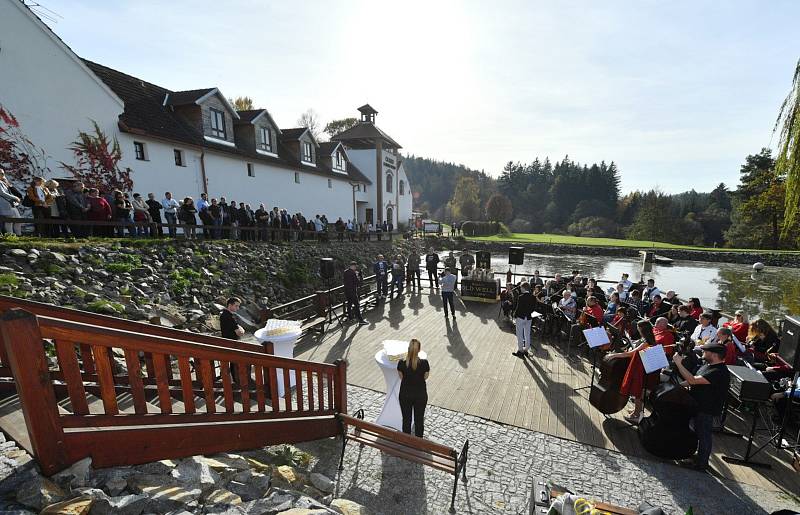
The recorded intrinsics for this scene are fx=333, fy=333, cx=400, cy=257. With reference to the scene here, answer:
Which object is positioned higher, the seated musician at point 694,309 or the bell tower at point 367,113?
the bell tower at point 367,113

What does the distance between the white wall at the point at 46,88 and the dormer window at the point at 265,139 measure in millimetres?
9098

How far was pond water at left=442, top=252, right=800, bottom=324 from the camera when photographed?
1984cm

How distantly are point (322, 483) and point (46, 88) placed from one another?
1724 cm

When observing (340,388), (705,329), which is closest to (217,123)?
(340,388)

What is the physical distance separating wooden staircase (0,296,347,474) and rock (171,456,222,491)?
124 millimetres

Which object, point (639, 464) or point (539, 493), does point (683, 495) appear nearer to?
point (639, 464)

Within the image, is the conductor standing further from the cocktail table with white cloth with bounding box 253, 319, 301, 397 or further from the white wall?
the white wall

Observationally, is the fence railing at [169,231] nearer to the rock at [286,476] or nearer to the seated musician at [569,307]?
the rock at [286,476]

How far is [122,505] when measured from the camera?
2.53m

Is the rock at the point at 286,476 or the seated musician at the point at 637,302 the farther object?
the seated musician at the point at 637,302

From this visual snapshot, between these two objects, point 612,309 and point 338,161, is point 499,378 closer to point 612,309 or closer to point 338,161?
point 612,309

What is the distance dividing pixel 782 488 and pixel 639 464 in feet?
5.63

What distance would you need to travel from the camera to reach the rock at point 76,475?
2.60 metres

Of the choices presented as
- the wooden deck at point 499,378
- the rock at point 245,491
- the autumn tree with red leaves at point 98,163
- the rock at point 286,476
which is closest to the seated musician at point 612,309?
the wooden deck at point 499,378
